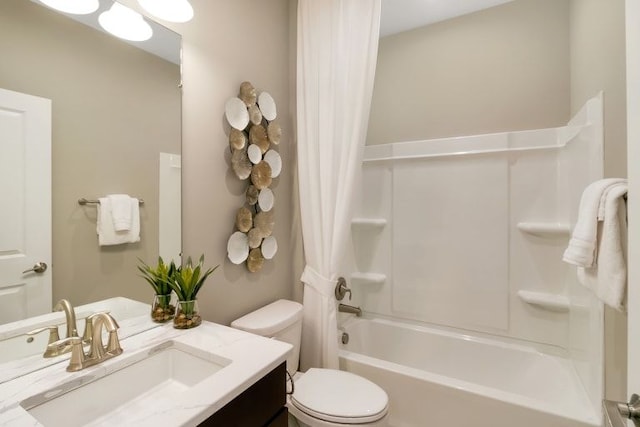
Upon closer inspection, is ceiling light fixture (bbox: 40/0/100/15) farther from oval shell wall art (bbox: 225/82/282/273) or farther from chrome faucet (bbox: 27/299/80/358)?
chrome faucet (bbox: 27/299/80/358)

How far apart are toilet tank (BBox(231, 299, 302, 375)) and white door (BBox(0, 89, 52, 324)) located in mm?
783

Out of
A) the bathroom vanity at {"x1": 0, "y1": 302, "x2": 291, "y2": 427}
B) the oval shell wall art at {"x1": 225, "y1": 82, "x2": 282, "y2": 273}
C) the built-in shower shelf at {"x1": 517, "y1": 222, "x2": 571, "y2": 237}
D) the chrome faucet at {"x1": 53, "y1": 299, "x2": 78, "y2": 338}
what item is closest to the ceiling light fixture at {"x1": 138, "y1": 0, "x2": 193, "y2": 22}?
the oval shell wall art at {"x1": 225, "y1": 82, "x2": 282, "y2": 273}

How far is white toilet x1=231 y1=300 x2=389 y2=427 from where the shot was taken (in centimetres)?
123

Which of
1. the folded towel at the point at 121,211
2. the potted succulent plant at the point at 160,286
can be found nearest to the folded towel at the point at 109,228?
the folded towel at the point at 121,211

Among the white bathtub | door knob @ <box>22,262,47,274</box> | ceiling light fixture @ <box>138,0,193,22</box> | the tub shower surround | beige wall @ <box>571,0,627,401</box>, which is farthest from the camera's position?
the tub shower surround

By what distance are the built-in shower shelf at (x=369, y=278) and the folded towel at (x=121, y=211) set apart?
1699 millimetres

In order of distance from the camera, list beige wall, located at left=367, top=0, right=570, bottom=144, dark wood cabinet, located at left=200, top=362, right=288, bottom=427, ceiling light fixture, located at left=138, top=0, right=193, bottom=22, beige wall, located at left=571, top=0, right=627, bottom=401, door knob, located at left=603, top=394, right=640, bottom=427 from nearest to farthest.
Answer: door knob, located at left=603, top=394, right=640, bottom=427 → dark wood cabinet, located at left=200, top=362, right=288, bottom=427 → beige wall, located at left=571, top=0, right=627, bottom=401 → ceiling light fixture, located at left=138, top=0, right=193, bottom=22 → beige wall, located at left=367, top=0, right=570, bottom=144

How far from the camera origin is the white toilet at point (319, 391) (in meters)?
1.23

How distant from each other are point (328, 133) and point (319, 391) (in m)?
1.31

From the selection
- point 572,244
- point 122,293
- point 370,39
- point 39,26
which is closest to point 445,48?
point 370,39

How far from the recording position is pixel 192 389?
0.81 meters

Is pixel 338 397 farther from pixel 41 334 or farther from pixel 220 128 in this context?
pixel 220 128

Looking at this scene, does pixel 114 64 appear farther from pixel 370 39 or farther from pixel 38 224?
pixel 370 39

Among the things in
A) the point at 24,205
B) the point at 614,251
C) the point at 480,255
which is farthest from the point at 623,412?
the point at 480,255
